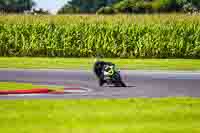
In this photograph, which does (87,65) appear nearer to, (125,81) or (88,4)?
(125,81)

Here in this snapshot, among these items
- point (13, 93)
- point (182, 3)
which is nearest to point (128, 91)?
point (13, 93)

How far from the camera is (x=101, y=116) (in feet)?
57.8

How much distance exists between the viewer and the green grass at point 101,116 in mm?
15523

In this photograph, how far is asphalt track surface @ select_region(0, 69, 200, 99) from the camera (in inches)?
992

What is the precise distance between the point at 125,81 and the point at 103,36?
919 inches

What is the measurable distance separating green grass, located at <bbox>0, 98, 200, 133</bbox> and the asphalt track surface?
3168 mm

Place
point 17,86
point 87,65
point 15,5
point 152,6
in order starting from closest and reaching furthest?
point 17,86
point 87,65
point 152,6
point 15,5

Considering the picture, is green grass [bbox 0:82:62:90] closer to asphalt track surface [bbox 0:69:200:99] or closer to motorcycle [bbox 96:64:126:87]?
asphalt track surface [bbox 0:69:200:99]

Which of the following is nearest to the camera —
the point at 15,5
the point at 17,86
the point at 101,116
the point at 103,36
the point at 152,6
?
the point at 101,116

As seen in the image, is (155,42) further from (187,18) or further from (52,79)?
(52,79)

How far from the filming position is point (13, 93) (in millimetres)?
26141

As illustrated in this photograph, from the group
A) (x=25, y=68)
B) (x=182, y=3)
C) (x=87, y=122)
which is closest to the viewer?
(x=87, y=122)

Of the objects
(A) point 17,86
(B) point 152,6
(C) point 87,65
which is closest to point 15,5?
(B) point 152,6

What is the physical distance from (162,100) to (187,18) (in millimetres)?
34900
